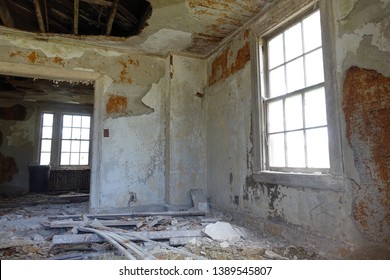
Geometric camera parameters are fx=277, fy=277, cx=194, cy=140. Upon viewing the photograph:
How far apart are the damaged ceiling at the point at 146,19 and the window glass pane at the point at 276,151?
161 centimetres

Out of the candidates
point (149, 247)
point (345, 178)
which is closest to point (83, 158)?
point (149, 247)

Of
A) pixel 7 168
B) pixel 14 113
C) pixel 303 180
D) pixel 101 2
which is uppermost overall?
pixel 101 2

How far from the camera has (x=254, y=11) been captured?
11.6ft

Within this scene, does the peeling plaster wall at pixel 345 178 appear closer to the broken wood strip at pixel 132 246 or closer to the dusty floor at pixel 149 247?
the dusty floor at pixel 149 247

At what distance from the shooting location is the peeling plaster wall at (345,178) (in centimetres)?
216

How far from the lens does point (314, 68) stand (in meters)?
2.82

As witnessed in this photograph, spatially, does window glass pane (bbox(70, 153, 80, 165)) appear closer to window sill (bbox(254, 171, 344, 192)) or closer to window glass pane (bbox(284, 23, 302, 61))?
window sill (bbox(254, 171, 344, 192))

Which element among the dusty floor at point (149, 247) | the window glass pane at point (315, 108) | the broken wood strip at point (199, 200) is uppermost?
the window glass pane at point (315, 108)

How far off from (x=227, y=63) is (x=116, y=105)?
1.94 m

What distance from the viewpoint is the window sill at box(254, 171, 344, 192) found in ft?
8.05

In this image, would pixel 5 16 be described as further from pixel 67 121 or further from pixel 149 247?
pixel 67 121

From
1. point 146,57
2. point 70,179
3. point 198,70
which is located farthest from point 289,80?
point 70,179

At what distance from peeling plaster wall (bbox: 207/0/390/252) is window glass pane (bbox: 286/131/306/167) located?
Result: 0.95ft

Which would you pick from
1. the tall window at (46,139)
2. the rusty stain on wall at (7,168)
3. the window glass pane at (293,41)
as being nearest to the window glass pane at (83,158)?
the tall window at (46,139)
